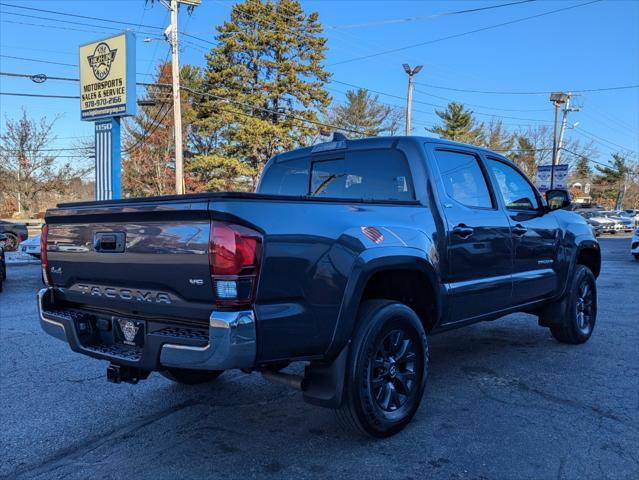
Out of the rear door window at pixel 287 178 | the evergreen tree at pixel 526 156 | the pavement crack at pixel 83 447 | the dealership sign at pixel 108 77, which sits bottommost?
the pavement crack at pixel 83 447

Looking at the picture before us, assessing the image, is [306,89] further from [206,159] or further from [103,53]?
[103,53]

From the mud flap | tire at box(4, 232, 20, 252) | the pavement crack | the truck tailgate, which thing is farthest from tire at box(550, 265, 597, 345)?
tire at box(4, 232, 20, 252)

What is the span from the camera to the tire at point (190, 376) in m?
4.20

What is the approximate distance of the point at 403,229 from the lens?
3492mm

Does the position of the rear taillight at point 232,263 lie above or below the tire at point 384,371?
above

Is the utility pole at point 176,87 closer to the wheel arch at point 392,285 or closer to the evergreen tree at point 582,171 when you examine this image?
the wheel arch at point 392,285

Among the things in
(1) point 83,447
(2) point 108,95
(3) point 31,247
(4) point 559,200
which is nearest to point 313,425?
(1) point 83,447

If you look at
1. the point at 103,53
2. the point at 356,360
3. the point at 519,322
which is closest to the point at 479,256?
the point at 356,360

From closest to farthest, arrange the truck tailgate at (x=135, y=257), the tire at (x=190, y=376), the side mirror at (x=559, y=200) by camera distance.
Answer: the truck tailgate at (x=135, y=257) → the tire at (x=190, y=376) → the side mirror at (x=559, y=200)

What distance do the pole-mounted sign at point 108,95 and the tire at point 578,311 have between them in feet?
48.0

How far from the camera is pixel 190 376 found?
14.2 feet

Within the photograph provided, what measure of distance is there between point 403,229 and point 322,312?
0.92 m

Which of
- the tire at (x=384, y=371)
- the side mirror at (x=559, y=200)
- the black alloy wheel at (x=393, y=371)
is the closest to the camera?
the tire at (x=384, y=371)

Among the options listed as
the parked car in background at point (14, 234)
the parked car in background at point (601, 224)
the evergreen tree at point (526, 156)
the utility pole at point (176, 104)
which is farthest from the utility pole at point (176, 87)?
the evergreen tree at point (526, 156)
